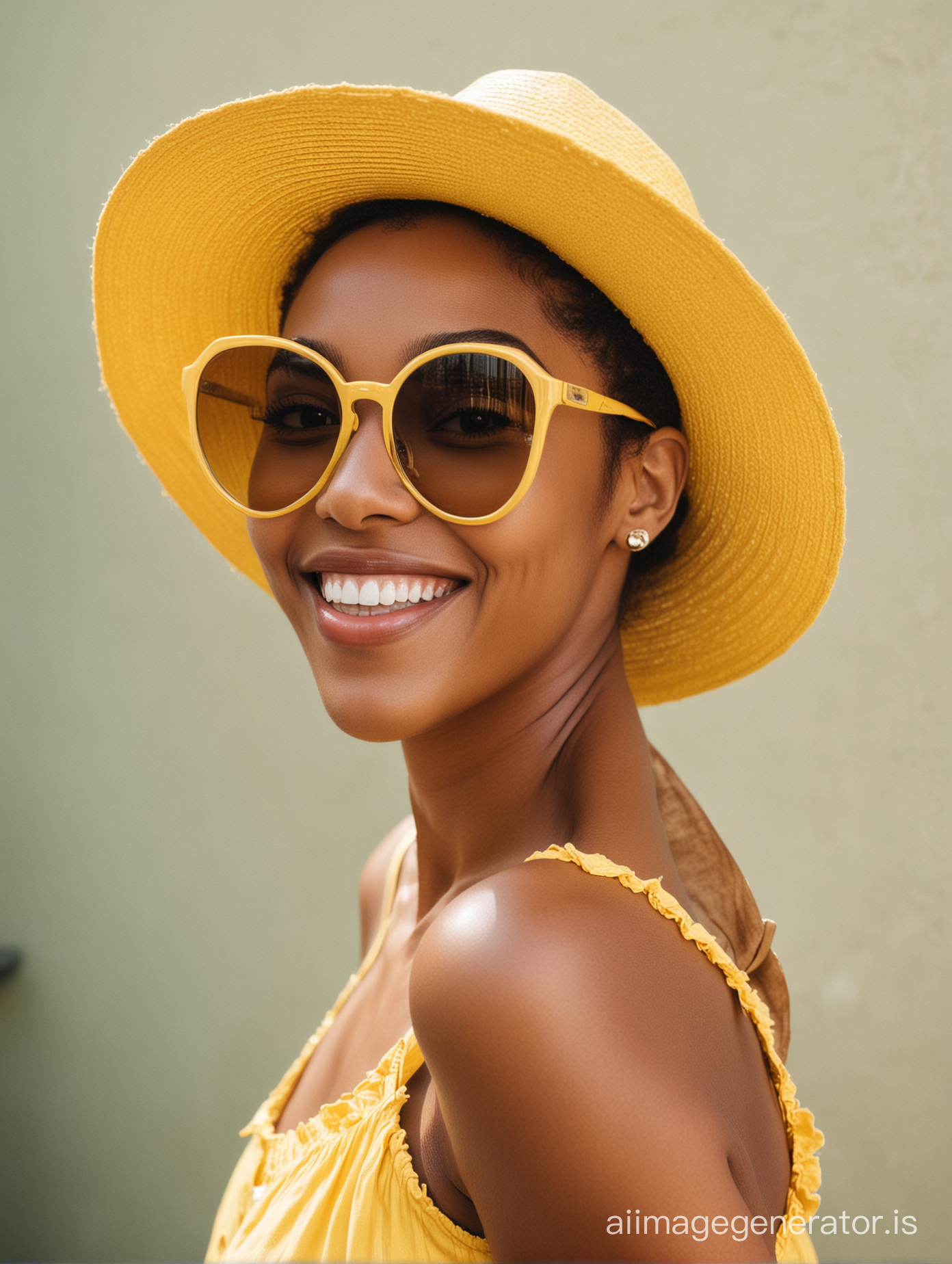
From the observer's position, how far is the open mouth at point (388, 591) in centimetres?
103

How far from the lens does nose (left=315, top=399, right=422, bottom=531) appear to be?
3.28 ft

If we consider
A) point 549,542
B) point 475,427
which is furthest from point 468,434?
point 549,542

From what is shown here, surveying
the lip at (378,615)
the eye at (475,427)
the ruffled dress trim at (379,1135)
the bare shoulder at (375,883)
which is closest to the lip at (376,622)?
the lip at (378,615)

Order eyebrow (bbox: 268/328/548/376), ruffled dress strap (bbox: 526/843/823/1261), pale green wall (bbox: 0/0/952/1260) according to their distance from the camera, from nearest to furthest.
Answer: ruffled dress strap (bbox: 526/843/823/1261) → eyebrow (bbox: 268/328/548/376) → pale green wall (bbox: 0/0/952/1260)

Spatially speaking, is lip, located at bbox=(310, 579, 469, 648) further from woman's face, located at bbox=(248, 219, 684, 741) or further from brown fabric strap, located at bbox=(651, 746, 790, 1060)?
brown fabric strap, located at bbox=(651, 746, 790, 1060)

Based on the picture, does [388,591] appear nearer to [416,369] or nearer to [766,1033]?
[416,369]

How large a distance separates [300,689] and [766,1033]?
77.1 inches

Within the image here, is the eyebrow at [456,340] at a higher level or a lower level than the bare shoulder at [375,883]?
higher

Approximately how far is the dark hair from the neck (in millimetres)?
216

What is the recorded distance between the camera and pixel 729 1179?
2.56ft

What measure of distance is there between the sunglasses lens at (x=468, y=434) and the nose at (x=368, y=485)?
Result: 2cm

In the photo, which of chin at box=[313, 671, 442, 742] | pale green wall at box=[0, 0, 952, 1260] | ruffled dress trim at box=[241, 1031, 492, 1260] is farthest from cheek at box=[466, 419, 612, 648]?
pale green wall at box=[0, 0, 952, 1260]

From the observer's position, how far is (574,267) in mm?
1109

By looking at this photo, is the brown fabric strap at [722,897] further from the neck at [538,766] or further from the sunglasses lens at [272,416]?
the sunglasses lens at [272,416]
